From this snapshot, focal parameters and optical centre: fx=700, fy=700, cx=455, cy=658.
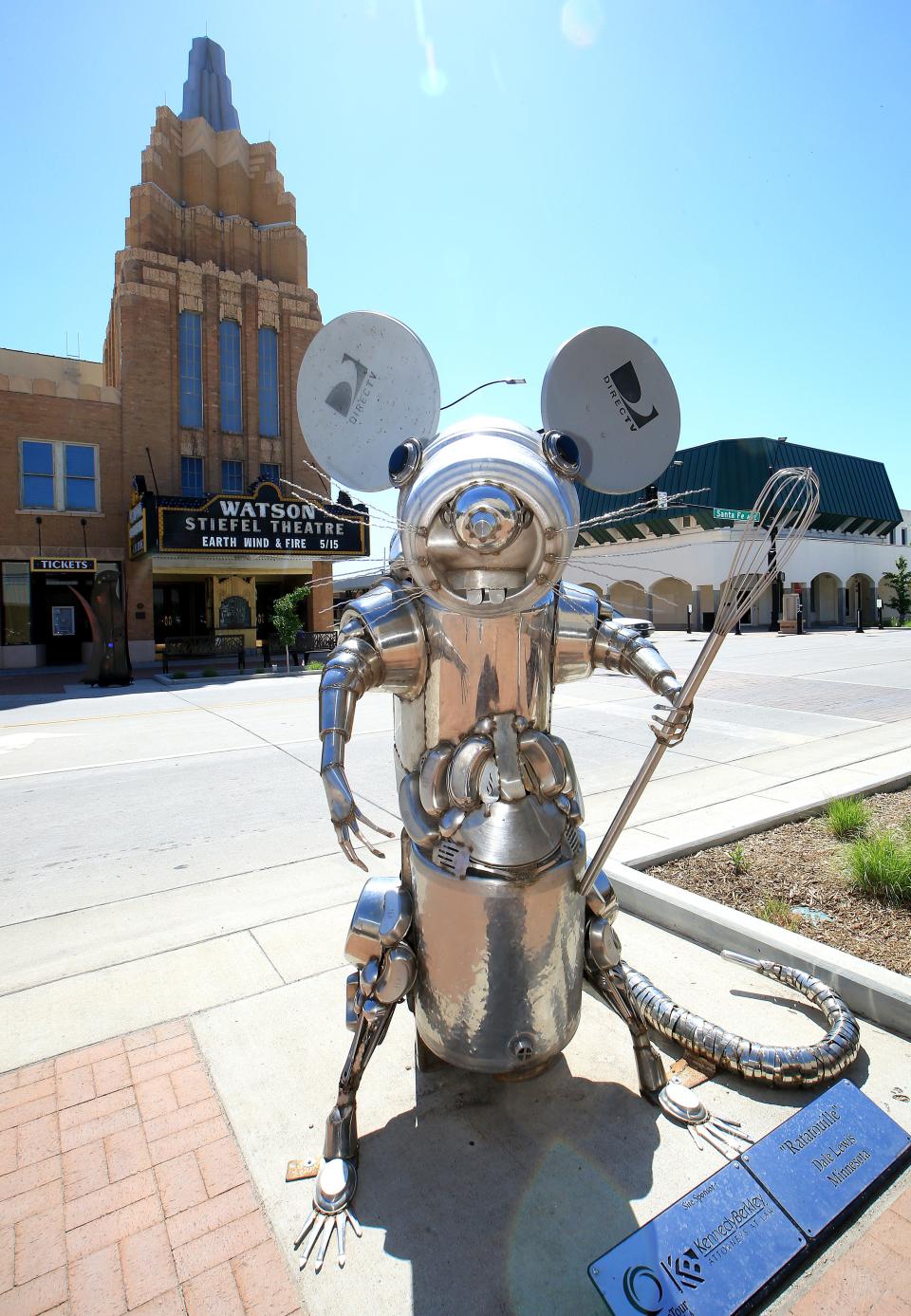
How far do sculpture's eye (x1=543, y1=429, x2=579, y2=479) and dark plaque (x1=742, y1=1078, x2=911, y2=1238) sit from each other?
79.0 inches

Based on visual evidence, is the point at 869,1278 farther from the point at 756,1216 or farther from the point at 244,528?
the point at 244,528

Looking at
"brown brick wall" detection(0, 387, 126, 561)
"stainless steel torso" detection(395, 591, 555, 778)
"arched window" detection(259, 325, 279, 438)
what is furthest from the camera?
"arched window" detection(259, 325, 279, 438)

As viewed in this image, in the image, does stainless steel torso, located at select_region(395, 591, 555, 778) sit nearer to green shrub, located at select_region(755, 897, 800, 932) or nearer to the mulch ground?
green shrub, located at select_region(755, 897, 800, 932)

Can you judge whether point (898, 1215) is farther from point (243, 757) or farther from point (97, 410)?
point (97, 410)

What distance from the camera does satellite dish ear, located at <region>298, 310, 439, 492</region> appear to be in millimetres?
2494

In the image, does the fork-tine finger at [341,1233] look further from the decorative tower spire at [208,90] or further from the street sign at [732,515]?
the decorative tower spire at [208,90]

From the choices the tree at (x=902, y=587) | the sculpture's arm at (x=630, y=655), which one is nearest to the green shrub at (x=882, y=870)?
the sculpture's arm at (x=630, y=655)

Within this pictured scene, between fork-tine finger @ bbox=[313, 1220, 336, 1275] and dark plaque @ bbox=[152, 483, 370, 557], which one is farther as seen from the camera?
dark plaque @ bbox=[152, 483, 370, 557]

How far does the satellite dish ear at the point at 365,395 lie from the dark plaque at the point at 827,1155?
93.9 inches

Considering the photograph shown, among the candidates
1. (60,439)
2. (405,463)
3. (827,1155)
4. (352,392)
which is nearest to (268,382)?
(60,439)

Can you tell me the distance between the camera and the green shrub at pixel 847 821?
180 inches

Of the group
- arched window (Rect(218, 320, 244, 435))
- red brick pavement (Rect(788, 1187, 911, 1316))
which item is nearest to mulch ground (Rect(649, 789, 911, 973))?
red brick pavement (Rect(788, 1187, 911, 1316))

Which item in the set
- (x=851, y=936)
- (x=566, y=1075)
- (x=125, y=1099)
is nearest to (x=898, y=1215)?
(x=566, y=1075)

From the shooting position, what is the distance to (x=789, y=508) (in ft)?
5.95
